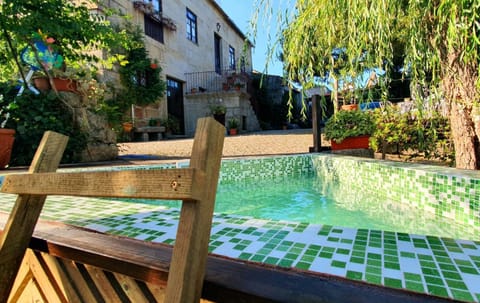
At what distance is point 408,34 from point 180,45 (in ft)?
38.2

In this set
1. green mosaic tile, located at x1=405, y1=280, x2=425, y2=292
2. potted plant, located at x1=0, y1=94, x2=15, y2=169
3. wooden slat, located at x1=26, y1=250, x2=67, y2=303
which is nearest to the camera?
green mosaic tile, located at x1=405, y1=280, x2=425, y2=292

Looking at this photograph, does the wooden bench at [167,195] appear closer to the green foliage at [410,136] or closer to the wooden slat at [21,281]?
the wooden slat at [21,281]

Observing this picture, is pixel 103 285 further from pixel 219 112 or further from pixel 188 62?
pixel 188 62

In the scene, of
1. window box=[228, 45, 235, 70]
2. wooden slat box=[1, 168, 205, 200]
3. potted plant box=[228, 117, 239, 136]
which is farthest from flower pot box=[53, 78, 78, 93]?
window box=[228, 45, 235, 70]

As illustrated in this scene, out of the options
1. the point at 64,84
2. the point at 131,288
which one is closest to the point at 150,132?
the point at 64,84

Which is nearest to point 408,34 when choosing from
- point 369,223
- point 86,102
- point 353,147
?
point 369,223

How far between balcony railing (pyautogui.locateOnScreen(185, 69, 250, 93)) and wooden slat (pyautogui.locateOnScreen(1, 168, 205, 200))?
1171cm

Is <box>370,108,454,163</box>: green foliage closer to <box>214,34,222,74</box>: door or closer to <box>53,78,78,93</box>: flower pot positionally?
<box>53,78,78,93</box>: flower pot

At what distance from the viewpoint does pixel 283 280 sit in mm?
694

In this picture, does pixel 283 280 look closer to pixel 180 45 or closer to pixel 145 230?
pixel 145 230

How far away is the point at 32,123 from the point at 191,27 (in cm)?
1058

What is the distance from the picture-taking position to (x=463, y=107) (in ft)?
8.41

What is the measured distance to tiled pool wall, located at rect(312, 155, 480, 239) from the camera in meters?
1.94

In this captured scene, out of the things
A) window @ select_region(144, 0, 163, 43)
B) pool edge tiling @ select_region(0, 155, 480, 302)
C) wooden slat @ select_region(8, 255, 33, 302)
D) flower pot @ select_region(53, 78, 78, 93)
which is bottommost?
wooden slat @ select_region(8, 255, 33, 302)
